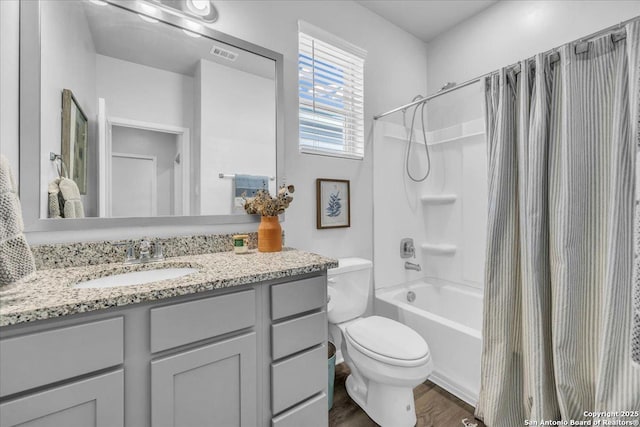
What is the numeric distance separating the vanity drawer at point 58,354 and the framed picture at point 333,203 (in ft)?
4.24

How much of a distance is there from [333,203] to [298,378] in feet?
3.78

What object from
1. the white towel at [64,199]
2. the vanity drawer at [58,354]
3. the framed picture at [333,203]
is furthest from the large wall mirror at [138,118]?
the vanity drawer at [58,354]

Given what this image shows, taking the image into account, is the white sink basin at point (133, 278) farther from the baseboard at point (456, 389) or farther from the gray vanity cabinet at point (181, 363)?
the baseboard at point (456, 389)

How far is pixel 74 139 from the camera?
117 cm

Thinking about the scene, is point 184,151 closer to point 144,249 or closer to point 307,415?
point 144,249

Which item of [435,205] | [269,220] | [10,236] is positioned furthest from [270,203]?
[435,205]

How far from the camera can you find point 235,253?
1.44 meters

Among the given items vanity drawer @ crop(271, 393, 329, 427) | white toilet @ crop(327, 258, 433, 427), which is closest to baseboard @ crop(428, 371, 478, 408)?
white toilet @ crop(327, 258, 433, 427)

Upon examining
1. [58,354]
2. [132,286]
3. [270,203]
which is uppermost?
[270,203]

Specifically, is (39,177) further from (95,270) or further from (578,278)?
(578,278)

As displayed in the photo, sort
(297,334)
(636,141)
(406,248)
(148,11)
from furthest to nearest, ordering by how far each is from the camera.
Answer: (406,248) → (148,11) → (297,334) → (636,141)

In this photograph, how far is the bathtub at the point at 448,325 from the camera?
5.46 ft

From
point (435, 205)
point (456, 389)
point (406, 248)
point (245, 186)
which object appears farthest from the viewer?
point (435, 205)

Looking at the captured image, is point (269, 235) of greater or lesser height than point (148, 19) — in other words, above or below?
below
